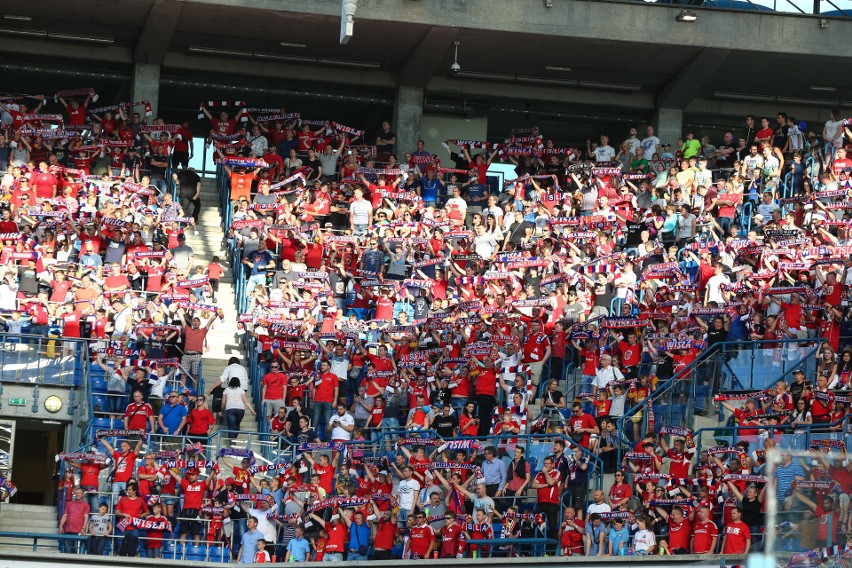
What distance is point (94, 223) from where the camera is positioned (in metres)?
27.9

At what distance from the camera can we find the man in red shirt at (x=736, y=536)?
17719mm

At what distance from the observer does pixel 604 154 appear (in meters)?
33.7

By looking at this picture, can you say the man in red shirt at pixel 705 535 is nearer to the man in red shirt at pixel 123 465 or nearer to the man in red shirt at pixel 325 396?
the man in red shirt at pixel 325 396

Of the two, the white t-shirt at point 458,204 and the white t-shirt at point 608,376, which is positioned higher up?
the white t-shirt at point 458,204

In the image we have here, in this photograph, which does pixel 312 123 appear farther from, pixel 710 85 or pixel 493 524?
pixel 493 524

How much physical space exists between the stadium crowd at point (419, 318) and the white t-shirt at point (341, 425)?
67 mm

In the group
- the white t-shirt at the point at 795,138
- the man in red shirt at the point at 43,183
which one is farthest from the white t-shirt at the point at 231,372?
the white t-shirt at the point at 795,138

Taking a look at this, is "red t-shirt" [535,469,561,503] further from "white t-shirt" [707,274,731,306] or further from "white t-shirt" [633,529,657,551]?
"white t-shirt" [707,274,731,306]

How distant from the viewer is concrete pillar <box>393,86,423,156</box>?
36.6 metres

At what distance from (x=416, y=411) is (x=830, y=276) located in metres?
6.44

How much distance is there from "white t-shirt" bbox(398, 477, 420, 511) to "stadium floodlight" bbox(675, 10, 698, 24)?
1651 centimetres

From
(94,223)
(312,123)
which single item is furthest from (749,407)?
(312,123)

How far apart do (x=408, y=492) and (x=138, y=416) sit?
4651 mm

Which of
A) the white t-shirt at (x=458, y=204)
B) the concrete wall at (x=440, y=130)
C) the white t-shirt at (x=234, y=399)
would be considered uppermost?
the concrete wall at (x=440, y=130)
